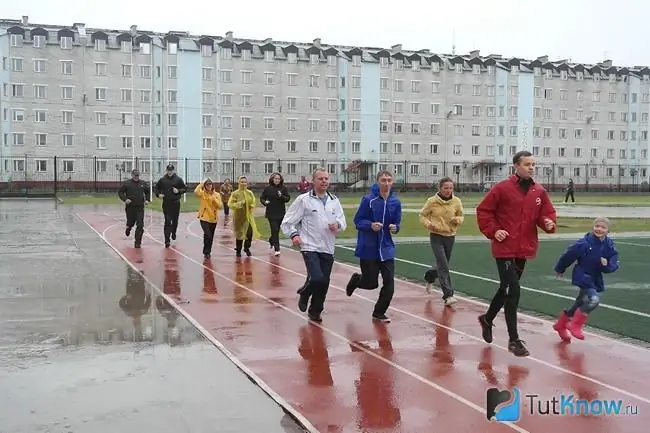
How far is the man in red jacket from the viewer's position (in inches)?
281

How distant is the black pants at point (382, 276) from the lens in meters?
9.00

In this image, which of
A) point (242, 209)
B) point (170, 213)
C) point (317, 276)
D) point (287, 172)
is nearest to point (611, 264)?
point (317, 276)

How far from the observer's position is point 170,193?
17344mm

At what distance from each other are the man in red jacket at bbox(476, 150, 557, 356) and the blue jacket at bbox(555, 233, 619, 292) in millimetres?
912

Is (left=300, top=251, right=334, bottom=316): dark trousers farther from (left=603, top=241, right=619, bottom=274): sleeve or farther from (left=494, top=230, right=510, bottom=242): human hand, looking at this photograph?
(left=603, top=241, right=619, bottom=274): sleeve

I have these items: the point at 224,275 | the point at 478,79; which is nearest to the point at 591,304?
the point at 224,275

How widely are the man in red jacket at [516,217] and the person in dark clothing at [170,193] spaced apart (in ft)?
35.4

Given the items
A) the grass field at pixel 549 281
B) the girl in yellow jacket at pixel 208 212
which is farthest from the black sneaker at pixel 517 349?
the girl in yellow jacket at pixel 208 212

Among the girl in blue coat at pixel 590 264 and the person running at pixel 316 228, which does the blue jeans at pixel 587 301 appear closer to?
the girl in blue coat at pixel 590 264

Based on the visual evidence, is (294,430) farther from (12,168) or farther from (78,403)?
(12,168)

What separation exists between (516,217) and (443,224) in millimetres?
3245

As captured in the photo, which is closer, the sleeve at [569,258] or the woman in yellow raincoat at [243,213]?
the sleeve at [569,258]

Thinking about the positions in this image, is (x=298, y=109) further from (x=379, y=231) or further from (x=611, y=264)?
(x=611, y=264)

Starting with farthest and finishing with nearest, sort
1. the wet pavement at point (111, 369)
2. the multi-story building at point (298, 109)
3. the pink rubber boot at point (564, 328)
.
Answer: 1. the multi-story building at point (298, 109)
2. the pink rubber boot at point (564, 328)
3. the wet pavement at point (111, 369)
